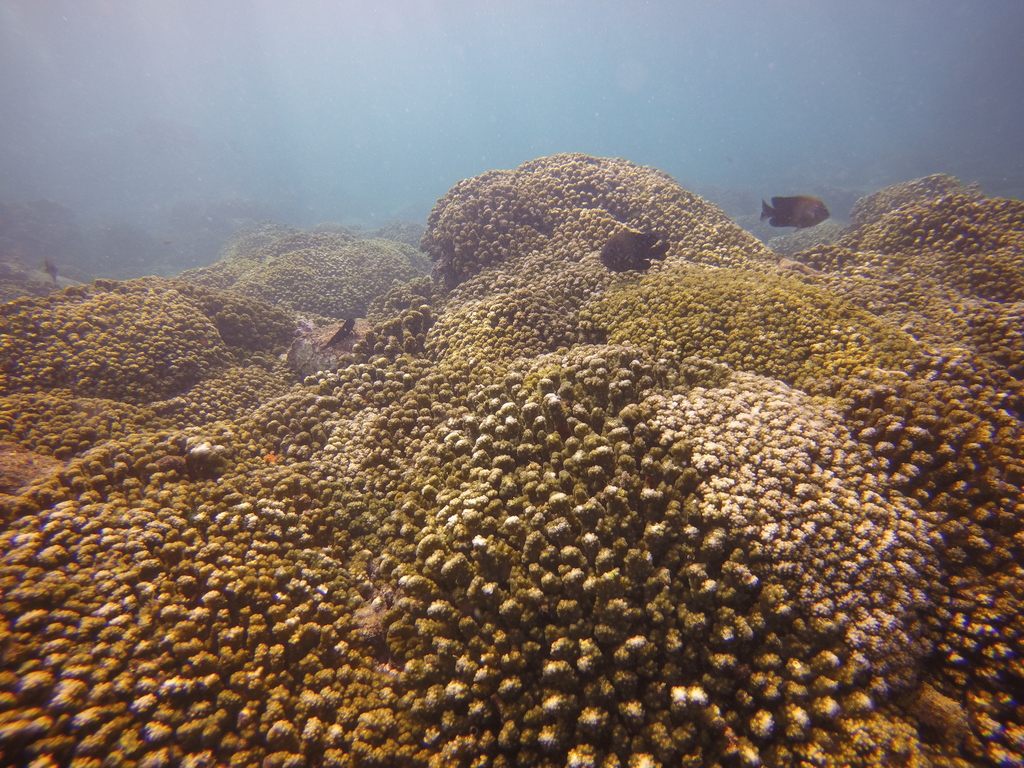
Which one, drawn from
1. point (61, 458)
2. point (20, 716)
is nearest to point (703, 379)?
point (20, 716)

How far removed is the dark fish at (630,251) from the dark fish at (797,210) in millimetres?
2225

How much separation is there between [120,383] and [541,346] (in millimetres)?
8290

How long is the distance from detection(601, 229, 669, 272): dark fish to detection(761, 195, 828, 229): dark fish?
2.23m

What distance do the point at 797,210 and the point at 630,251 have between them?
138 inches

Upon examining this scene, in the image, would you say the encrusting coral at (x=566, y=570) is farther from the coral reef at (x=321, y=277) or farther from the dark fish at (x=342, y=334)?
the coral reef at (x=321, y=277)

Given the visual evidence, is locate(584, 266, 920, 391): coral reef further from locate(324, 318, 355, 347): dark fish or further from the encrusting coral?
locate(324, 318, 355, 347): dark fish

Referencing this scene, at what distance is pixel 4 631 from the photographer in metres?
3.21

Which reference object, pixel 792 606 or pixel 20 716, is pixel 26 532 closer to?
pixel 20 716

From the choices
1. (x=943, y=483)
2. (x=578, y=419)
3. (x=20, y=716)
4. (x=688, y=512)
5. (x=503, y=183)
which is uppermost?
(x=503, y=183)

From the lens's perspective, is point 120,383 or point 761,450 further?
point 120,383

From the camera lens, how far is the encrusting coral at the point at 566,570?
3.06 metres

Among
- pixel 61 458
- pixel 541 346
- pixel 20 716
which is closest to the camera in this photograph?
pixel 20 716

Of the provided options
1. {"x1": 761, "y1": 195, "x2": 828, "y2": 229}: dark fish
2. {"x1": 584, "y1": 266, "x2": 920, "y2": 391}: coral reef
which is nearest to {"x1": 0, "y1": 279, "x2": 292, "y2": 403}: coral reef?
{"x1": 584, "y1": 266, "x2": 920, "y2": 391}: coral reef

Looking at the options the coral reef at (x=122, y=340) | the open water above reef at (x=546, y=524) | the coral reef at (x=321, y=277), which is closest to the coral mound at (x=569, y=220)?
the open water above reef at (x=546, y=524)
